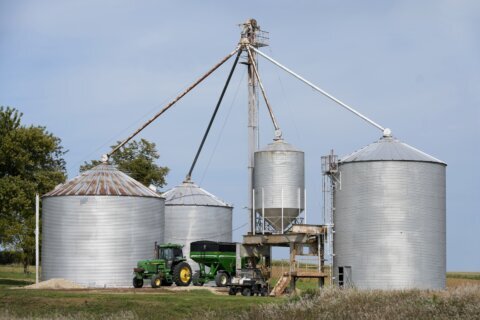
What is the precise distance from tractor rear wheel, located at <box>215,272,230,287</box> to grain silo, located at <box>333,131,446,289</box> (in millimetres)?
7616

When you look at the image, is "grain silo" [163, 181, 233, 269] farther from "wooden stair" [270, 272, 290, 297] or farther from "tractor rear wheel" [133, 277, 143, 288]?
"wooden stair" [270, 272, 290, 297]

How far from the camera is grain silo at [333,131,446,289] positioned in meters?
57.8

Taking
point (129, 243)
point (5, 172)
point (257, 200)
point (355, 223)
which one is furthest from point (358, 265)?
point (5, 172)

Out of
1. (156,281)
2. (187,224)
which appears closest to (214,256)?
(156,281)

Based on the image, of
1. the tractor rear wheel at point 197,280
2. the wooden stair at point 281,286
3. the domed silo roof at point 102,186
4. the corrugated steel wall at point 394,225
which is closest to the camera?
the corrugated steel wall at point 394,225

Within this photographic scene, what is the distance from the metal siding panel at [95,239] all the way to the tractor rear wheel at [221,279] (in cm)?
628

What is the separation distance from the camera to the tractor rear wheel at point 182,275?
63406 mm

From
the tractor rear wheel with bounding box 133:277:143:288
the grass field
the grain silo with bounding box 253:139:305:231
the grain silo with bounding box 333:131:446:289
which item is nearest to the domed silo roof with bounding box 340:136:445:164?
the grain silo with bounding box 333:131:446:289

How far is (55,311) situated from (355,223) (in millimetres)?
19402

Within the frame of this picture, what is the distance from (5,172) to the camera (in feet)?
263

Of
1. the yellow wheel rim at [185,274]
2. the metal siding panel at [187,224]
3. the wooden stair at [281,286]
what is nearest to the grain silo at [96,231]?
the yellow wheel rim at [185,274]

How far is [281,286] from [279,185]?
24.3 ft

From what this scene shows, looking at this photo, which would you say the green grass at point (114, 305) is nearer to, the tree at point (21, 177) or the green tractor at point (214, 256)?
the green tractor at point (214, 256)

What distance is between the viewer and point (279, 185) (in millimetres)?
65562
